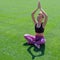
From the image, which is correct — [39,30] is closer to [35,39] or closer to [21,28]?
[35,39]

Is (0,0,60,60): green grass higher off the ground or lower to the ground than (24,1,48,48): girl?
lower

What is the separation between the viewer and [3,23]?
9.32 m

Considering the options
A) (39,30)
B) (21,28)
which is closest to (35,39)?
(39,30)

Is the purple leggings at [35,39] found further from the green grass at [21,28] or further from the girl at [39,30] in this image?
the green grass at [21,28]

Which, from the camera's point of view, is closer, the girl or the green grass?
the green grass


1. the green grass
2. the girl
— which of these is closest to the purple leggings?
the girl

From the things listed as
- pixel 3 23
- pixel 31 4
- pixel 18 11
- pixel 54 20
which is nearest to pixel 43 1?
pixel 31 4

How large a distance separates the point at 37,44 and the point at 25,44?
1.25 feet

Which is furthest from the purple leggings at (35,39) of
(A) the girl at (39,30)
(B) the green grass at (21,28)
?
(B) the green grass at (21,28)

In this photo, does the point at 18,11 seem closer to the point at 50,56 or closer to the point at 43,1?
the point at 43,1

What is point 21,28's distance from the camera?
8641 millimetres

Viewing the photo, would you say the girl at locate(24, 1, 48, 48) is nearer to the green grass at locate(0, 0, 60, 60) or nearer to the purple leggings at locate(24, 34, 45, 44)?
the purple leggings at locate(24, 34, 45, 44)

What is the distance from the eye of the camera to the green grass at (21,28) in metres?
6.56

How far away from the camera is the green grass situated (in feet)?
21.5
